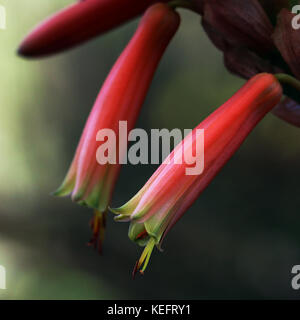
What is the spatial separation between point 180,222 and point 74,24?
1.47 m

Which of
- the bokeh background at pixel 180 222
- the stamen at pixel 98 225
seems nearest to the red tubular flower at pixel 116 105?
the stamen at pixel 98 225

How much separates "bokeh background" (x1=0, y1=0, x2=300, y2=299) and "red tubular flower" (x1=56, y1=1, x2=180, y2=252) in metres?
1.34

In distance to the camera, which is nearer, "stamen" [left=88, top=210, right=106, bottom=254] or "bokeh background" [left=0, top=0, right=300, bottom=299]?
"stamen" [left=88, top=210, right=106, bottom=254]

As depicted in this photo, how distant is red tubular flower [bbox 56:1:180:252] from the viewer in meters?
0.55

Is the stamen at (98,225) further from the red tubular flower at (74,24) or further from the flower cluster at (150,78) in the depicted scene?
the red tubular flower at (74,24)

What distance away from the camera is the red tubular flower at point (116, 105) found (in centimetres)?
55

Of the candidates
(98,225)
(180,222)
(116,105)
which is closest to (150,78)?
(116,105)

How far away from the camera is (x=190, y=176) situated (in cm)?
49

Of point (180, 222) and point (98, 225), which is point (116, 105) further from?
point (180, 222)

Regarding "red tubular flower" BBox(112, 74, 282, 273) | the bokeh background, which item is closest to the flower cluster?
"red tubular flower" BBox(112, 74, 282, 273)

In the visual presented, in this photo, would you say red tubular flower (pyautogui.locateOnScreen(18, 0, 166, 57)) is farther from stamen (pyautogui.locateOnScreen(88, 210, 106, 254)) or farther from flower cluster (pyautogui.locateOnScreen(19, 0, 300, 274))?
stamen (pyautogui.locateOnScreen(88, 210, 106, 254))

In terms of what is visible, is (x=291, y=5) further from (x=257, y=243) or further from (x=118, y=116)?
(x=257, y=243)

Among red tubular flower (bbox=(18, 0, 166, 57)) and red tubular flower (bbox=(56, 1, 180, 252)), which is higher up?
red tubular flower (bbox=(18, 0, 166, 57))
